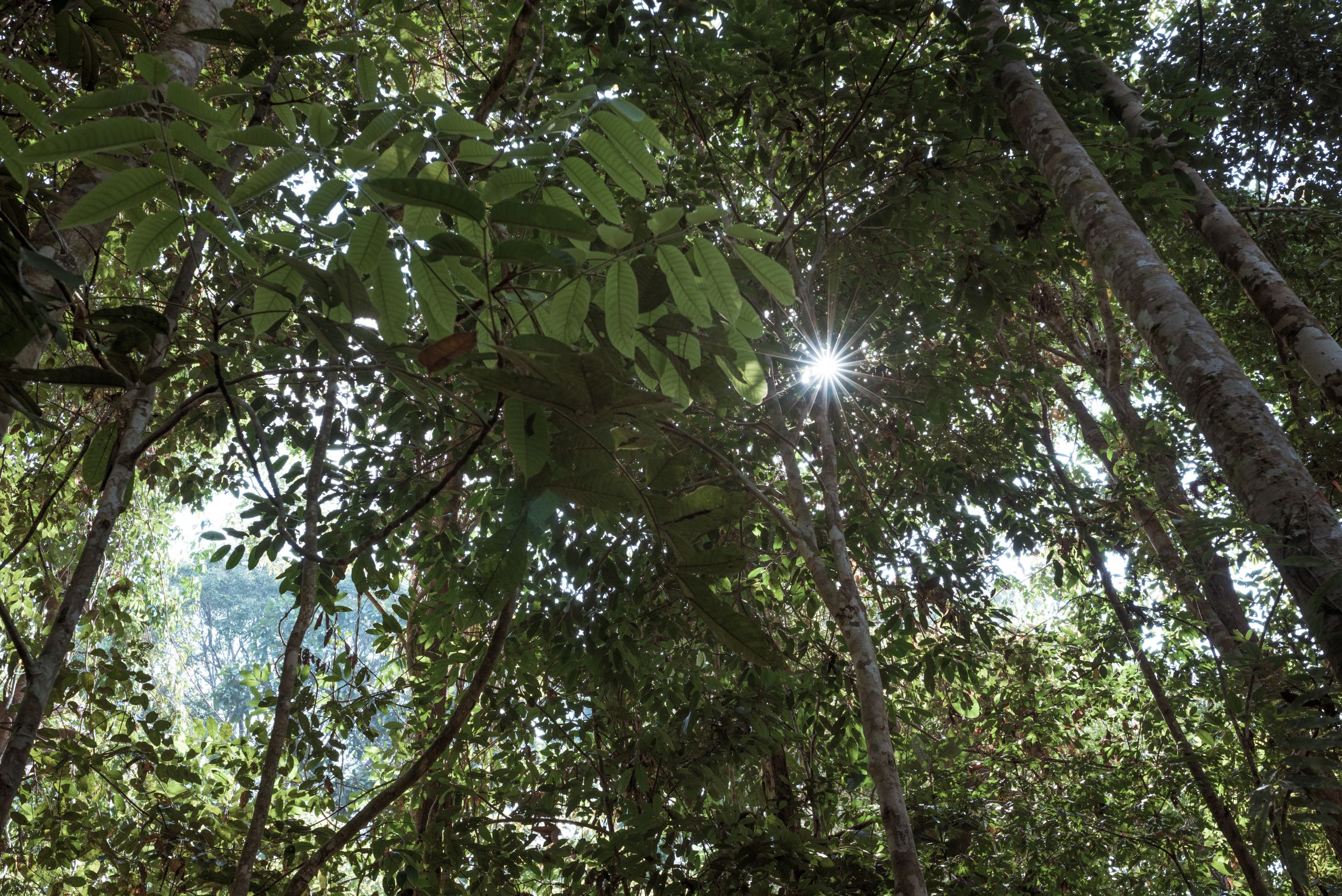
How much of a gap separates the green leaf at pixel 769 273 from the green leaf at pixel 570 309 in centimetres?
23

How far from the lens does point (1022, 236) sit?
3229 millimetres

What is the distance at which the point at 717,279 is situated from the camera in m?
1.05

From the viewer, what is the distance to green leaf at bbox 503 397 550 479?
0.89 metres

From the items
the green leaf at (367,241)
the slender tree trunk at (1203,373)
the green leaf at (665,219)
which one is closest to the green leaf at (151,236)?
the green leaf at (367,241)

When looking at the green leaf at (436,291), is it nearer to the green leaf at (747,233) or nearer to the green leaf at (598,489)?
the green leaf at (598,489)

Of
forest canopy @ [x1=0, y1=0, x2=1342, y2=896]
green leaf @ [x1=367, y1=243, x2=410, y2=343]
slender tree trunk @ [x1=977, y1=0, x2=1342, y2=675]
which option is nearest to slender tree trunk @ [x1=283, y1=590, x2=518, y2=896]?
forest canopy @ [x1=0, y1=0, x2=1342, y2=896]

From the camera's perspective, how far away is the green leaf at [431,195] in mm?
793

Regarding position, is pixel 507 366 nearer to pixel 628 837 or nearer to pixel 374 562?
pixel 628 837

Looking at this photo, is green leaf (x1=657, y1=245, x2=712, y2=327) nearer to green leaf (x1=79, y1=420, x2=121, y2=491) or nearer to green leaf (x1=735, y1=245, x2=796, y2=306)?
green leaf (x1=735, y1=245, x2=796, y2=306)

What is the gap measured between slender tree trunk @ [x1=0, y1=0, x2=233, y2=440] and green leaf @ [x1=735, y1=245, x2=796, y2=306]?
2.61 feet

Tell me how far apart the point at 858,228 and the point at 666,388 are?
224cm

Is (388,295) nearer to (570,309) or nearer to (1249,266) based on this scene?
(570,309)

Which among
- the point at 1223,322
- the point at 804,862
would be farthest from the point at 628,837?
the point at 1223,322

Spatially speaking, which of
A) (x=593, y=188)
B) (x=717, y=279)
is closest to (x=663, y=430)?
(x=717, y=279)
